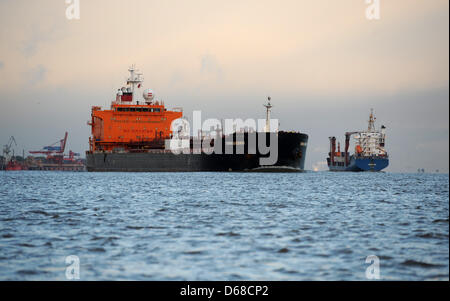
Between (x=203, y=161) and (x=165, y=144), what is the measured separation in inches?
363

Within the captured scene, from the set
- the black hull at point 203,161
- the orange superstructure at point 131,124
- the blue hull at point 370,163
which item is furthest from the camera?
the blue hull at point 370,163

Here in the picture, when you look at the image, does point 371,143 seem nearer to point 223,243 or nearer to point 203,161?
point 203,161

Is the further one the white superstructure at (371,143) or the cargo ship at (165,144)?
the white superstructure at (371,143)

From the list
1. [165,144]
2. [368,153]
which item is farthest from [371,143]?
[165,144]

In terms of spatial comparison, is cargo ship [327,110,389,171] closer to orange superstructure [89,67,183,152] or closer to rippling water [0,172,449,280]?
orange superstructure [89,67,183,152]

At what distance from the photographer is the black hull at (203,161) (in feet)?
229

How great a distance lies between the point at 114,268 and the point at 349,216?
10732 millimetres

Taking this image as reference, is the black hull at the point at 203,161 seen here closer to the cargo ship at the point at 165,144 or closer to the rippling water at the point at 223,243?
the cargo ship at the point at 165,144

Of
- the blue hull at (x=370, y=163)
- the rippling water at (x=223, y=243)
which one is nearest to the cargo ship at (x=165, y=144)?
the rippling water at (x=223, y=243)

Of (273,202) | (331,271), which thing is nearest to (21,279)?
(331,271)

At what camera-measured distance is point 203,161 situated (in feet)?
248

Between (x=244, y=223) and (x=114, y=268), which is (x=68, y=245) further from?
(x=244, y=223)

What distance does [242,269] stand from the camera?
31.7 feet

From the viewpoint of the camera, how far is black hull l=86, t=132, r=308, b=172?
229 ft
